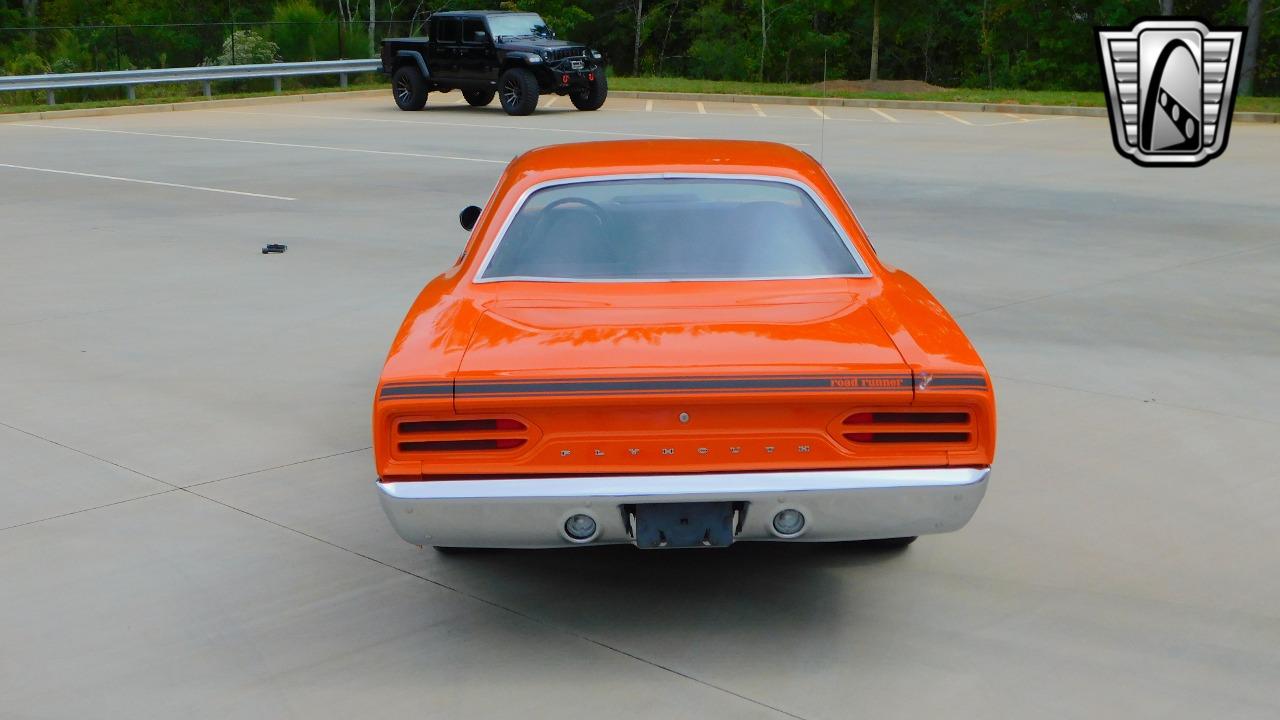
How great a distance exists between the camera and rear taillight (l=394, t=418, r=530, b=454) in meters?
4.03

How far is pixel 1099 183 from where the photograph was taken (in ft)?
51.9

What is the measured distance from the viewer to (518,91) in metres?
26.9

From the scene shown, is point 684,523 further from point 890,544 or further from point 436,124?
point 436,124

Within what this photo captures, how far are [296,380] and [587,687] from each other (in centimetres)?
397

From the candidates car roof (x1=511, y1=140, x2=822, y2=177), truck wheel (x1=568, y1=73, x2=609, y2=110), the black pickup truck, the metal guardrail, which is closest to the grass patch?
truck wheel (x1=568, y1=73, x2=609, y2=110)

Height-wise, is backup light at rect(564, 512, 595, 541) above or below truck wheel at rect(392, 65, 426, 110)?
below

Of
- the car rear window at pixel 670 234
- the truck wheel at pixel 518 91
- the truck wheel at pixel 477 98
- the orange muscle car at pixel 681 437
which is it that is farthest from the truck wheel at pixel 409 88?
the orange muscle car at pixel 681 437

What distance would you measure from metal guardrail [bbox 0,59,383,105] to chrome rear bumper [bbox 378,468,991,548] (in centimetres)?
2979

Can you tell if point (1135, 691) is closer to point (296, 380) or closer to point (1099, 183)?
point (296, 380)

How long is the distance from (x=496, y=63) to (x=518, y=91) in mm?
988

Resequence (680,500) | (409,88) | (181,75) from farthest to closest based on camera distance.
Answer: (181,75)
(409,88)
(680,500)

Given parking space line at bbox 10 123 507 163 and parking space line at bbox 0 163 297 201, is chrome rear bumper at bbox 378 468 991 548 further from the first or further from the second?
parking space line at bbox 10 123 507 163

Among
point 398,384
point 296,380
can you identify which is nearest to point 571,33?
point 296,380

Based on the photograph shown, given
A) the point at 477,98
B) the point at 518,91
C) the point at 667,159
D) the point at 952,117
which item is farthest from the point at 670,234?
the point at 477,98
